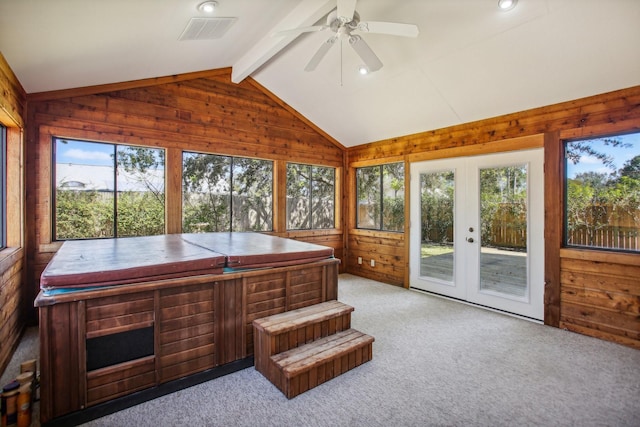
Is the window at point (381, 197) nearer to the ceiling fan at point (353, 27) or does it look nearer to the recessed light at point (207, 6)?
the ceiling fan at point (353, 27)

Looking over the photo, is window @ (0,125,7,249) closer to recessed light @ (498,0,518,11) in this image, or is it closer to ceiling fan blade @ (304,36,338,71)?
ceiling fan blade @ (304,36,338,71)

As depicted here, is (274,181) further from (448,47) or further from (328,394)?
(328,394)

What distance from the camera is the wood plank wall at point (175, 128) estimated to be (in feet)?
11.5

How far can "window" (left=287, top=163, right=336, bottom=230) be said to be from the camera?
5688 mm

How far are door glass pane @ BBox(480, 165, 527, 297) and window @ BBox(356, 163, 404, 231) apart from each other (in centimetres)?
145

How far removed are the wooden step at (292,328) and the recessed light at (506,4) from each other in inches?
118

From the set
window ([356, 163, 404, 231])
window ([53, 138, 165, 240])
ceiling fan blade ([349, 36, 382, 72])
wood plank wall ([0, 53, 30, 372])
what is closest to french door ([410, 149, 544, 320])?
window ([356, 163, 404, 231])

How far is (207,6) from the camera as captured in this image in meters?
2.74

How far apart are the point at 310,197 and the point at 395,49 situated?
3060 millimetres

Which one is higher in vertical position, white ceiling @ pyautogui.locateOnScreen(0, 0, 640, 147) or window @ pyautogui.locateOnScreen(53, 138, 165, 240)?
white ceiling @ pyautogui.locateOnScreen(0, 0, 640, 147)

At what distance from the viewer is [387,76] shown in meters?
4.08

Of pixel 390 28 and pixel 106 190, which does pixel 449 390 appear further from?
pixel 106 190

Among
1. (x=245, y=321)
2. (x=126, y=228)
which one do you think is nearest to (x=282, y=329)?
(x=245, y=321)

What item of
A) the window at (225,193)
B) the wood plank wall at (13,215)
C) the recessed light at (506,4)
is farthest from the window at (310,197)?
the recessed light at (506,4)
